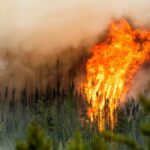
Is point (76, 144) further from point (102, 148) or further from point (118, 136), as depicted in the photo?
point (118, 136)

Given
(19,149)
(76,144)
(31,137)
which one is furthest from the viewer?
(76,144)

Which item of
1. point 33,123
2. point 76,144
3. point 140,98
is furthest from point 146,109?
point 76,144

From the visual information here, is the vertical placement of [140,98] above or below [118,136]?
above

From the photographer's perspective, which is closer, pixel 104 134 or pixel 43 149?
pixel 104 134

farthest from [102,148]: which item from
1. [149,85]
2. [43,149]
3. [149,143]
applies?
[149,85]

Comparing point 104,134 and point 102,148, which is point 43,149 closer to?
point 102,148

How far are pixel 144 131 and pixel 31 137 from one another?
342 inches

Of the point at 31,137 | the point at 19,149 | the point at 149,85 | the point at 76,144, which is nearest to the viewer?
the point at 149,85

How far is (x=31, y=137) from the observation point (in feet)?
98.5

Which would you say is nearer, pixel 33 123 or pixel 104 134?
pixel 104 134

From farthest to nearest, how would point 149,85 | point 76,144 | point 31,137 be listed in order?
point 76,144, point 31,137, point 149,85

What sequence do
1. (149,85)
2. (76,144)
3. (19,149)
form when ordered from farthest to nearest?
1. (76,144)
2. (19,149)
3. (149,85)

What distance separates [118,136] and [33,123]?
27.2 ft

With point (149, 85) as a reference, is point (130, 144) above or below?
below
